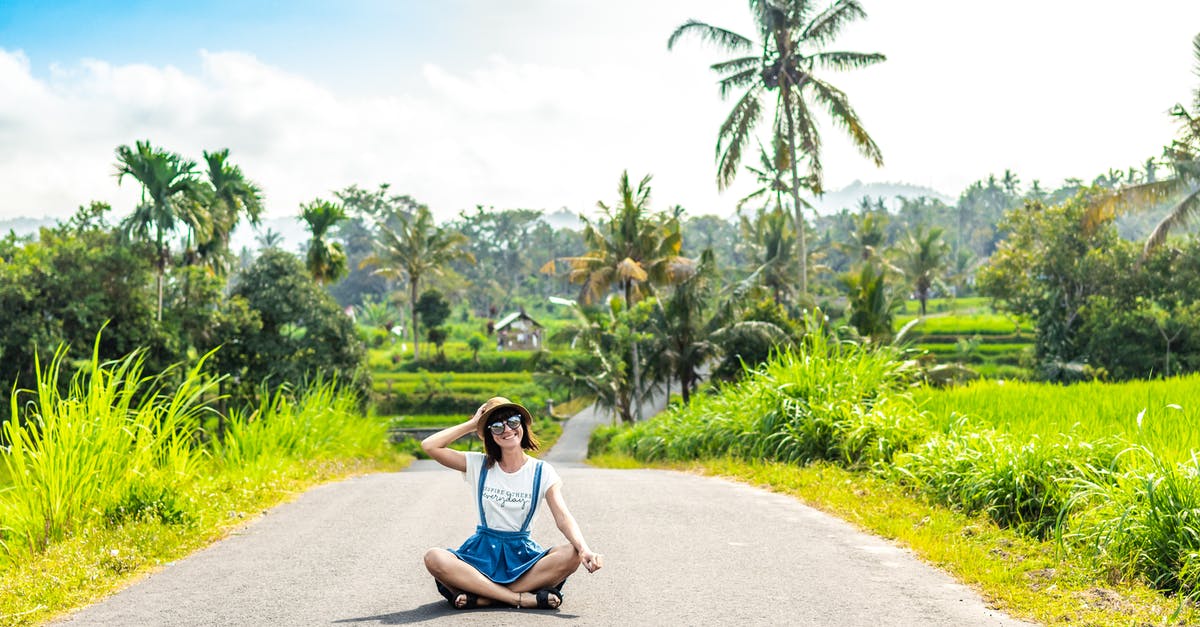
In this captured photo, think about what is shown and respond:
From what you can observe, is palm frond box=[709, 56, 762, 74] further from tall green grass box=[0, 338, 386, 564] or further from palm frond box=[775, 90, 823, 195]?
tall green grass box=[0, 338, 386, 564]

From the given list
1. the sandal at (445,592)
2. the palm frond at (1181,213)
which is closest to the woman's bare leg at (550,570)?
the sandal at (445,592)

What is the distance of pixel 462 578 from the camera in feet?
19.0

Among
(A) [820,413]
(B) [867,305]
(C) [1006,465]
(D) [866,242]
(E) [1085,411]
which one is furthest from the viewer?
(D) [866,242]

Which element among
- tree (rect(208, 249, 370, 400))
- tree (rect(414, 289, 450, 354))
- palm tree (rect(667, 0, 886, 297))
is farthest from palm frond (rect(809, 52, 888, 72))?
tree (rect(414, 289, 450, 354))

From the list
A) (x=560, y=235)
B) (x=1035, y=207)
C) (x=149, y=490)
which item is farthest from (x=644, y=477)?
(x=560, y=235)

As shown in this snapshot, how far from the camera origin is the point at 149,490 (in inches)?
346

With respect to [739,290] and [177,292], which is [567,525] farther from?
[177,292]

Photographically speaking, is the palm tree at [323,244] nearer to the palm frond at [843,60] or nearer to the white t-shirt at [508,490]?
the palm frond at [843,60]

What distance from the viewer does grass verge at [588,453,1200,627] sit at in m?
5.86

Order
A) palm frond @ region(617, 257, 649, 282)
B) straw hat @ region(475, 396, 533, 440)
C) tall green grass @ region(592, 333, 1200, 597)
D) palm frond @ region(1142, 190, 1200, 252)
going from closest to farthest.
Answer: straw hat @ region(475, 396, 533, 440)
tall green grass @ region(592, 333, 1200, 597)
palm frond @ region(1142, 190, 1200, 252)
palm frond @ region(617, 257, 649, 282)

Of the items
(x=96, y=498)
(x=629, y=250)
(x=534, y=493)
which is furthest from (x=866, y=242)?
(x=534, y=493)

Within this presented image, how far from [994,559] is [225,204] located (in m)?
34.5

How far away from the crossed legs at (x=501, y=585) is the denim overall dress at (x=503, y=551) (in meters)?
0.05

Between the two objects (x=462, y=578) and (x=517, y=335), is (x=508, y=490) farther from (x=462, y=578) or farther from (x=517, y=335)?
(x=517, y=335)
